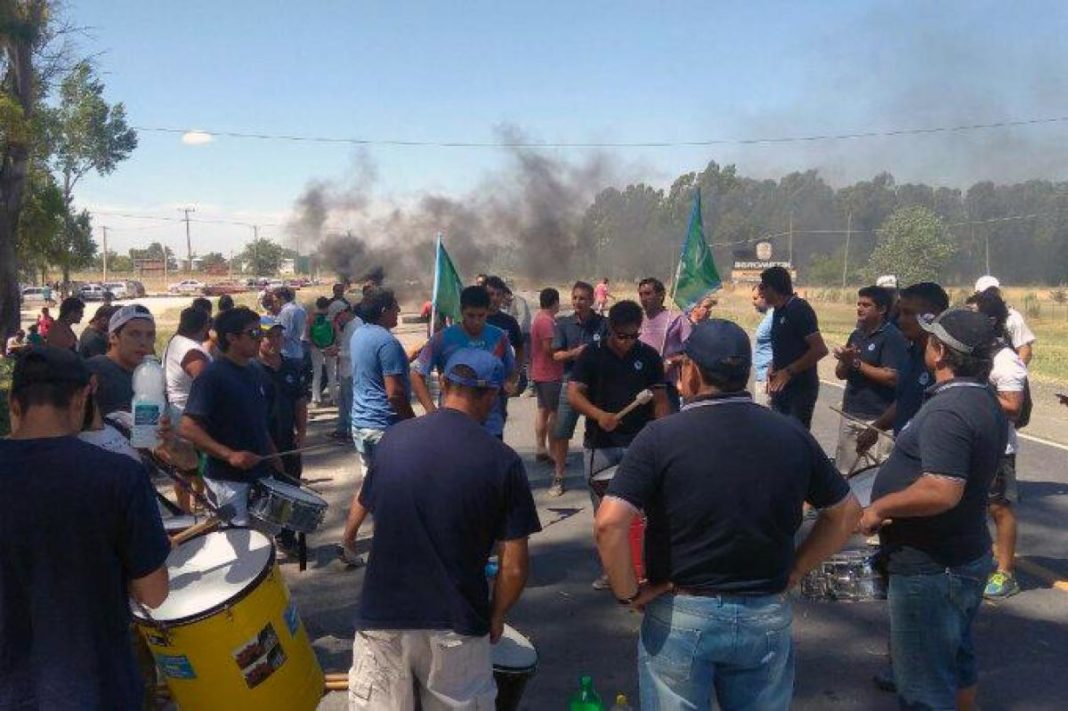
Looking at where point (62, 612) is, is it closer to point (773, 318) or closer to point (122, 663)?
point (122, 663)

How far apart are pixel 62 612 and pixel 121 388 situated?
9.64ft

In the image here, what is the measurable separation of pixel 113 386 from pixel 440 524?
3.11m

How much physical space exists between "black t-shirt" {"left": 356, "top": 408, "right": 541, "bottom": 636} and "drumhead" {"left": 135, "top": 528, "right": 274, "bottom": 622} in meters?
0.69

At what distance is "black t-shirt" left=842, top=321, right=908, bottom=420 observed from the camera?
21.8ft

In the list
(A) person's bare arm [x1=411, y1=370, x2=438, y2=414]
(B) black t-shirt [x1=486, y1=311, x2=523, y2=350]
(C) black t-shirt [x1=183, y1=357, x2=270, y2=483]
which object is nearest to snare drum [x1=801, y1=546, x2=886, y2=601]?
(C) black t-shirt [x1=183, y1=357, x2=270, y2=483]

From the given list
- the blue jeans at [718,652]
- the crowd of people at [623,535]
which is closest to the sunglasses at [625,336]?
the crowd of people at [623,535]

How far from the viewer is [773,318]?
7277mm

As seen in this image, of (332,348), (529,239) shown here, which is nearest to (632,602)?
(332,348)

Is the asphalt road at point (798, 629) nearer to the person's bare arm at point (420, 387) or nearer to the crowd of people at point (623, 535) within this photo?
the crowd of people at point (623, 535)

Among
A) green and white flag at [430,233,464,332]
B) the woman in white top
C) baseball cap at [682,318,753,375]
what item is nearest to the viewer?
baseball cap at [682,318,753,375]

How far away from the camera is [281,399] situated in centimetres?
673

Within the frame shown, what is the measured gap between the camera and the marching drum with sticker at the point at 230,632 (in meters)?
3.18

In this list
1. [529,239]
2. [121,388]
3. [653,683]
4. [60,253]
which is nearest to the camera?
[653,683]

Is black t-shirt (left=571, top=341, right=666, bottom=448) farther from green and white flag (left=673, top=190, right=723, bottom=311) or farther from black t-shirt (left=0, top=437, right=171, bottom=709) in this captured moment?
black t-shirt (left=0, top=437, right=171, bottom=709)
